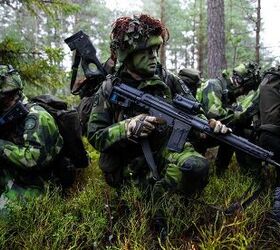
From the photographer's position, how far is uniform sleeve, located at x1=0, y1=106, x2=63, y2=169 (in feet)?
13.5

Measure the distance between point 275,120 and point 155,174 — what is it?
4.78 feet

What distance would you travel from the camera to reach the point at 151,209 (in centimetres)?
365

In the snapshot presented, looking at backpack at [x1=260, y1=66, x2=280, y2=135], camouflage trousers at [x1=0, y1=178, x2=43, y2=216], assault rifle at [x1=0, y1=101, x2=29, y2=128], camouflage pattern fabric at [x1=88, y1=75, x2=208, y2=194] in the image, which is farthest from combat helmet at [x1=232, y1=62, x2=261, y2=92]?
camouflage trousers at [x1=0, y1=178, x2=43, y2=216]

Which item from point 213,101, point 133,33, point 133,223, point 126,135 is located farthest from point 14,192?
point 213,101

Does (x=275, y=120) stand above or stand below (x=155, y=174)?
above

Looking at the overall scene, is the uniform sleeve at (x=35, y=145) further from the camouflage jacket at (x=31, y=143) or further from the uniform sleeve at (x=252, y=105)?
the uniform sleeve at (x=252, y=105)

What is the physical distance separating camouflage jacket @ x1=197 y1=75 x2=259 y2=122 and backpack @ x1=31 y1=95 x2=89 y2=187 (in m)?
1.89

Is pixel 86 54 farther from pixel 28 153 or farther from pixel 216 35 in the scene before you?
pixel 216 35

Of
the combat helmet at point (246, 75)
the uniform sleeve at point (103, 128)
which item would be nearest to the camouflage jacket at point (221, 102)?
the combat helmet at point (246, 75)

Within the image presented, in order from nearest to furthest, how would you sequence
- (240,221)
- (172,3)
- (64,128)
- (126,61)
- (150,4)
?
(240,221) → (126,61) → (64,128) → (172,3) → (150,4)

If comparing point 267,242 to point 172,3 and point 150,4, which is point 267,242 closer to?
point 172,3

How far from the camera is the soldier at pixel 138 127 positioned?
3.71m

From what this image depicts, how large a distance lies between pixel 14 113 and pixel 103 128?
3.21 ft

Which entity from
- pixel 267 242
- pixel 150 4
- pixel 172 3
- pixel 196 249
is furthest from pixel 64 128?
pixel 150 4
